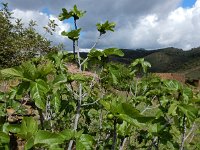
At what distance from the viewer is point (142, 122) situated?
2.48 metres

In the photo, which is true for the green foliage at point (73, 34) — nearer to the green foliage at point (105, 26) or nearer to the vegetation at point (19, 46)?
the green foliage at point (105, 26)

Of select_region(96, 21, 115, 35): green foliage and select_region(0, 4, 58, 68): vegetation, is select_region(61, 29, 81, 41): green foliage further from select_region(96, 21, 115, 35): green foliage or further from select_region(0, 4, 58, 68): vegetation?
select_region(0, 4, 58, 68): vegetation

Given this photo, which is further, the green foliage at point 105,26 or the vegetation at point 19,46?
the vegetation at point 19,46

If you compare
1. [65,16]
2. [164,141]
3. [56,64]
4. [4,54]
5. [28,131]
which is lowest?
[164,141]

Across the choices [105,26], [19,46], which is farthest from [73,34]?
[19,46]

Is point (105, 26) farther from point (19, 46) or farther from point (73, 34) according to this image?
point (19, 46)

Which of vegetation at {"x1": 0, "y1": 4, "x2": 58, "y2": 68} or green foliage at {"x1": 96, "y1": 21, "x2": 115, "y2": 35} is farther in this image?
vegetation at {"x1": 0, "y1": 4, "x2": 58, "y2": 68}

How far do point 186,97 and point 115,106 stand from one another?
4.75 feet

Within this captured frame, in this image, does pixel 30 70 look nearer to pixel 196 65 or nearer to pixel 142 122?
pixel 142 122

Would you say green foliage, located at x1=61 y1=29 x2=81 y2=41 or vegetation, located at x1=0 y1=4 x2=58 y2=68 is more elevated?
vegetation, located at x1=0 y1=4 x2=58 y2=68

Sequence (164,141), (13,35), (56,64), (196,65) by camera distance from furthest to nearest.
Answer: (196,65) → (13,35) → (164,141) → (56,64)

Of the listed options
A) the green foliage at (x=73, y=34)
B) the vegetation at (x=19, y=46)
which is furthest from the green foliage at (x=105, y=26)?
the vegetation at (x=19, y=46)

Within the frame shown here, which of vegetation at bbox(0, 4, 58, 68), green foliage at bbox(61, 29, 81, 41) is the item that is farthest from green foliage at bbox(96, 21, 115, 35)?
vegetation at bbox(0, 4, 58, 68)

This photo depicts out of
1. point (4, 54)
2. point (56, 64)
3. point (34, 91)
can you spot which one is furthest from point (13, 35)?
point (34, 91)
